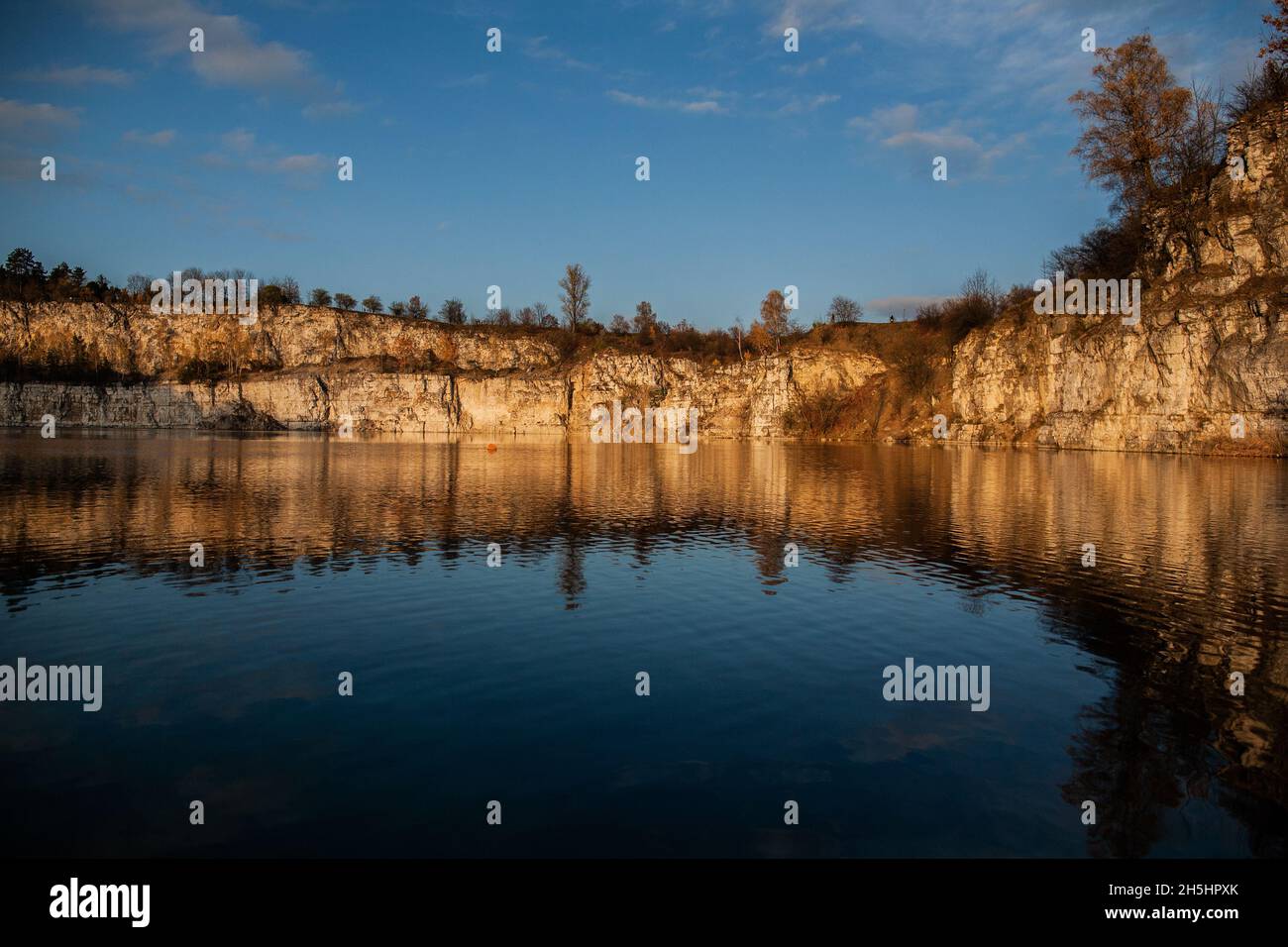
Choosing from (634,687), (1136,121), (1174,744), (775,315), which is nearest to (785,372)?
(775,315)

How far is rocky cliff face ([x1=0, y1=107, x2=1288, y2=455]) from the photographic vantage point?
6531cm

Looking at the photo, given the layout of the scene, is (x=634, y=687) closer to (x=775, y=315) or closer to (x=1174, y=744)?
(x=1174, y=744)

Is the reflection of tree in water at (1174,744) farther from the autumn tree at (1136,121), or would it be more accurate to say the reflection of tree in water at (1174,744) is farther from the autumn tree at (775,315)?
the autumn tree at (775,315)

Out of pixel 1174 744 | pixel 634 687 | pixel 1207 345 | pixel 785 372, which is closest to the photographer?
pixel 1174 744

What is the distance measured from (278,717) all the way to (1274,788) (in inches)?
464

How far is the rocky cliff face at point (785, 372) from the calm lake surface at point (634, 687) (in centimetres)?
5036

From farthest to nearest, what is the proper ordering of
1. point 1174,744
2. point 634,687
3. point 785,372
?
point 785,372
point 634,687
point 1174,744

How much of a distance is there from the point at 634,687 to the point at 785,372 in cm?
11425

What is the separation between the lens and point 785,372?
12188 centimetres

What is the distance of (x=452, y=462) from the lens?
5900 cm

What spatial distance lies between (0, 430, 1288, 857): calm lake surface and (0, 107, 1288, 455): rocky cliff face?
165 ft

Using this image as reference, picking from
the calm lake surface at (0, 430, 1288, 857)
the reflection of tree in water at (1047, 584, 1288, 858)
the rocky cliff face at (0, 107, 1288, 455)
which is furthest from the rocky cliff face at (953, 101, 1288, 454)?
the reflection of tree in water at (1047, 584, 1288, 858)
